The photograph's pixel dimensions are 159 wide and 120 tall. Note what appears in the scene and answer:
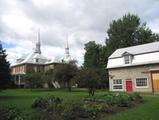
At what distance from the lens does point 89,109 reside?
12703mm

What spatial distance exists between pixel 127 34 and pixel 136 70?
2552 cm

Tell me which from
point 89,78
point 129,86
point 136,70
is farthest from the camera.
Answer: point 129,86

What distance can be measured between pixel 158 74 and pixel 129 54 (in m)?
6.27

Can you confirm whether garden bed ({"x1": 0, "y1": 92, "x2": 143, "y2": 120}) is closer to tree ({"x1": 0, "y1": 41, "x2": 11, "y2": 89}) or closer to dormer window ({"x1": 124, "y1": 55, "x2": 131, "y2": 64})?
tree ({"x1": 0, "y1": 41, "x2": 11, "y2": 89})

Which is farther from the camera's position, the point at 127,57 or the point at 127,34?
the point at 127,34

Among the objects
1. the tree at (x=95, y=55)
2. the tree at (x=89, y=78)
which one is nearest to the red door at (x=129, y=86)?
the tree at (x=89, y=78)

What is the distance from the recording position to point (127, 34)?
61.9m

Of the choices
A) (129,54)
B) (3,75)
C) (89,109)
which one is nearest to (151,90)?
(129,54)

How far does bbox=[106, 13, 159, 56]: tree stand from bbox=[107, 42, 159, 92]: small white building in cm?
1890

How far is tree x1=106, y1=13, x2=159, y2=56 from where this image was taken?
61.0 m

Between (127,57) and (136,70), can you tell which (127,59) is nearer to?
(127,57)

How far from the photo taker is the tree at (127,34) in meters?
61.0

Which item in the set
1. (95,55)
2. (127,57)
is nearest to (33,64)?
(95,55)

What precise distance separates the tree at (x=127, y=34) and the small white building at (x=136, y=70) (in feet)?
62.0
